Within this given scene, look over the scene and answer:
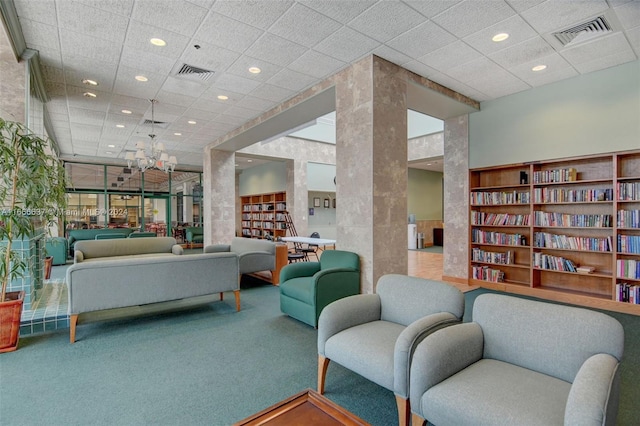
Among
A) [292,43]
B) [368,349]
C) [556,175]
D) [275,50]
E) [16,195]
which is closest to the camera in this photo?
[368,349]

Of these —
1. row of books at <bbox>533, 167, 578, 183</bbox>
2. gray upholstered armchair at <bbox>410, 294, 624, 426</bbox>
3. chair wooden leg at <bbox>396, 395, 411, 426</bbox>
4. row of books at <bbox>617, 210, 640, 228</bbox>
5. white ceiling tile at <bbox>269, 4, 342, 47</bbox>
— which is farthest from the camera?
row of books at <bbox>533, 167, 578, 183</bbox>

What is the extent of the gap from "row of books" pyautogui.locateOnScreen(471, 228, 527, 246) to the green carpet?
1.89 meters

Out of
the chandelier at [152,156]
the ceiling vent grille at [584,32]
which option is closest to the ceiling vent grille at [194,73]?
the chandelier at [152,156]

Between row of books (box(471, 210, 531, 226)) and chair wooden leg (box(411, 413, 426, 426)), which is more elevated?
row of books (box(471, 210, 531, 226))

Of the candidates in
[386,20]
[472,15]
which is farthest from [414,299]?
[472,15]

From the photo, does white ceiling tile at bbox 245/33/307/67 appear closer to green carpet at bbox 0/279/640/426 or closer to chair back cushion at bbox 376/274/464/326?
chair back cushion at bbox 376/274/464/326

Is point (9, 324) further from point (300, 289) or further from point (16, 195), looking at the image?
point (300, 289)

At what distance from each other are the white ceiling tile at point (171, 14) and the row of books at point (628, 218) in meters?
5.81

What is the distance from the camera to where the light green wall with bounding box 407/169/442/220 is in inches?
499

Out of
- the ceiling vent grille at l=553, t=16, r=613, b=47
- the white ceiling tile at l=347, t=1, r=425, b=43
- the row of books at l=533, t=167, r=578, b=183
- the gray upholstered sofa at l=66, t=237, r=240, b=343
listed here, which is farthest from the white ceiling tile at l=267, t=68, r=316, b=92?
the row of books at l=533, t=167, r=578, b=183

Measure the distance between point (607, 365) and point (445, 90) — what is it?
4.68m

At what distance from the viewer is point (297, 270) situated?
172 inches

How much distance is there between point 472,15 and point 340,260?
312 centimetres

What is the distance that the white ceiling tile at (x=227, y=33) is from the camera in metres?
3.43
